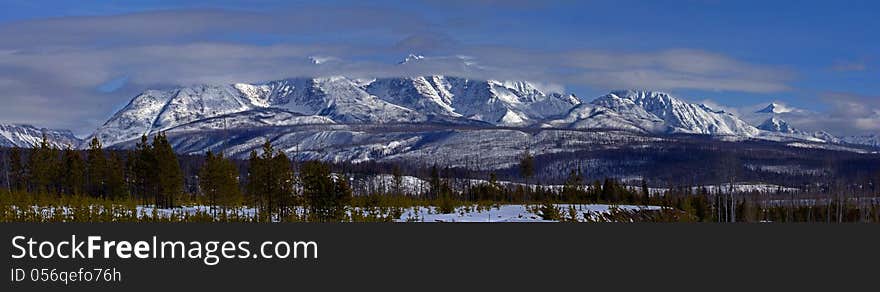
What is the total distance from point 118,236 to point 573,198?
98622 mm

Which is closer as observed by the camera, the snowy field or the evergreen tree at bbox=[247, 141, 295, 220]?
the snowy field

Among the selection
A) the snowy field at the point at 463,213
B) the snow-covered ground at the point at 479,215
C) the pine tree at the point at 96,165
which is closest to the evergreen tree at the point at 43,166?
the pine tree at the point at 96,165

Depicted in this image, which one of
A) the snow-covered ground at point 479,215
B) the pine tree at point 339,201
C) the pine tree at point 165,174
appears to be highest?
the pine tree at point 165,174

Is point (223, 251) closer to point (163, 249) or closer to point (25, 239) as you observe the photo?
point (163, 249)

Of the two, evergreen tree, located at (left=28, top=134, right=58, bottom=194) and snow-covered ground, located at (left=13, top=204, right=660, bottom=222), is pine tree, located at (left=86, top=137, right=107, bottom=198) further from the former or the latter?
snow-covered ground, located at (left=13, top=204, right=660, bottom=222)

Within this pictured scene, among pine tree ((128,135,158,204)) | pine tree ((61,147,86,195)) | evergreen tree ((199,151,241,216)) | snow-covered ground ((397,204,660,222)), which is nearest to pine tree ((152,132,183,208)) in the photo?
pine tree ((128,135,158,204))

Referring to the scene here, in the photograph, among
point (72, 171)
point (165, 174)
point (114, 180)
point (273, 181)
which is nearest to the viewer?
point (273, 181)

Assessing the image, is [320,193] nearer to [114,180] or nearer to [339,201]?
[339,201]

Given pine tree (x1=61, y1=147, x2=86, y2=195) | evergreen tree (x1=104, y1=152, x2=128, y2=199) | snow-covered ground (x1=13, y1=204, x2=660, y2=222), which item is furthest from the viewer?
evergreen tree (x1=104, y1=152, x2=128, y2=199)

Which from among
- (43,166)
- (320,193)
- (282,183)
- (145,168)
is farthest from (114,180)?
(320,193)

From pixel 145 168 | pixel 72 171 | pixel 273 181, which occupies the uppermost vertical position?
pixel 145 168

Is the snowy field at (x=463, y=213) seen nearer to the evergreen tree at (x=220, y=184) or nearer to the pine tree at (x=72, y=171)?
the evergreen tree at (x=220, y=184)

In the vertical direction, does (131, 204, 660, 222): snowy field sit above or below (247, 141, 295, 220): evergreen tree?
below

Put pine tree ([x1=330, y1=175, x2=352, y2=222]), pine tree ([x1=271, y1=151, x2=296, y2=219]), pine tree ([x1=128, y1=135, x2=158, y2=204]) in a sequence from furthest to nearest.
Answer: pine tree ([x1=128, y1=135, x2=158, y2=204])
pine tree ([x1=271, y1=151, x2=296, y2=219])
pine tree ([x1=330, y1=175, x2=352, y2=222])
